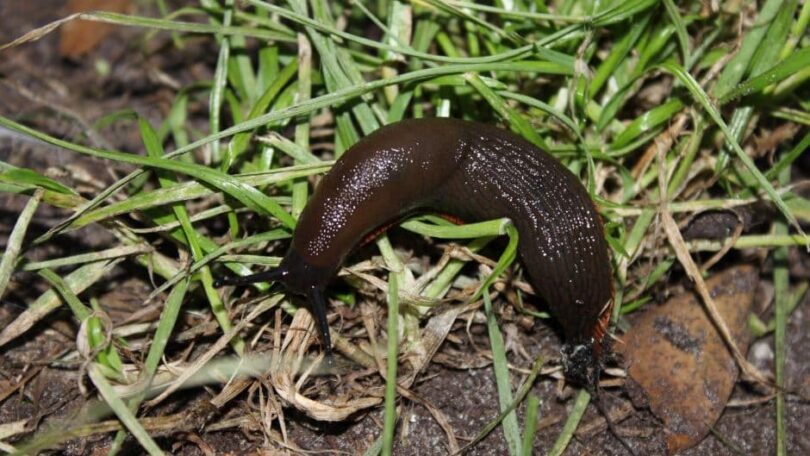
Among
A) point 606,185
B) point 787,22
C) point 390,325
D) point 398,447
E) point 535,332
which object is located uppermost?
→ point 787,22

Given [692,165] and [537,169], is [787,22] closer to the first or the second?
[692,165]

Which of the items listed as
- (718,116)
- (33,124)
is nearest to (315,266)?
(718,116)

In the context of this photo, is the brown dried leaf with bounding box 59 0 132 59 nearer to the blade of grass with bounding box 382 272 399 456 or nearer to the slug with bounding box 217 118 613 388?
the slug with bounding box 217 118 613 388

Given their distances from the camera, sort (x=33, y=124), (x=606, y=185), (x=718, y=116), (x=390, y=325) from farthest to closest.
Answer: (x=33, y=124)
(x=606, y=185)
(x=718, y=116)
(x=390, y=325)

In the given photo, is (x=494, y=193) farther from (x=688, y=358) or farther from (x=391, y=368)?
(x=688, y=358)

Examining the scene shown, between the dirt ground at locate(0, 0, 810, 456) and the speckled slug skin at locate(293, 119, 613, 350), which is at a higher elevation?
the speckled slug skin at locate(293, 119, 613, 350)

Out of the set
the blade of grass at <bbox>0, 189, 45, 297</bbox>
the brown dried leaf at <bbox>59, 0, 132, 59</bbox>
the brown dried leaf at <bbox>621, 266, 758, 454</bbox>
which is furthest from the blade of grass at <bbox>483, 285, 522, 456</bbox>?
the brown dried leaf at <bbox>59, 0, 132, 59</bbox>
